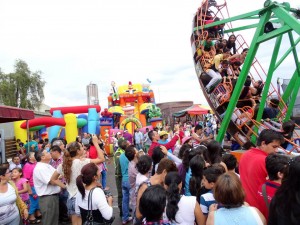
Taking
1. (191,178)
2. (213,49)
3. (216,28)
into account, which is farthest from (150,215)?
(216,28)

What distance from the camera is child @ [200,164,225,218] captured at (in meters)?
2.92

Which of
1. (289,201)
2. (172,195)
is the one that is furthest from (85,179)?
(289,201)

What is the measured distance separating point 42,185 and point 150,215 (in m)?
2.65

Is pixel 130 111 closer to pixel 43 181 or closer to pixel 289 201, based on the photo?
pixel 43 181

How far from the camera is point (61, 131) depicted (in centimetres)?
1836

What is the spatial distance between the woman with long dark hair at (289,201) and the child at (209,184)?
3.10ft

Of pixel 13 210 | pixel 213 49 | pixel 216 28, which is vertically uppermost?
pixel 216 28

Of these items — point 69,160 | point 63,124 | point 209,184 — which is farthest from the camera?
point 63,124

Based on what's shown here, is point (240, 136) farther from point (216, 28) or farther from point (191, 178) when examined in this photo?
point (191, 178)

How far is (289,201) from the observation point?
75.2 inches

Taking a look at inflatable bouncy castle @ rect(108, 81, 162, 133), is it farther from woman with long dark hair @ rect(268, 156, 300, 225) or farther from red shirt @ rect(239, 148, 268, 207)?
woman with long dark hair @ rect(268, 156, 300, 225)

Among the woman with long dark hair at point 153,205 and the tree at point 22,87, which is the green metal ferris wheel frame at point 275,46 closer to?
the woman with long dark hair at point 153,205

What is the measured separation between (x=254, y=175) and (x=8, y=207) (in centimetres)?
308

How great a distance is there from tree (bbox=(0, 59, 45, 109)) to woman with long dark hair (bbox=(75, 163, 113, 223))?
30988 mm
